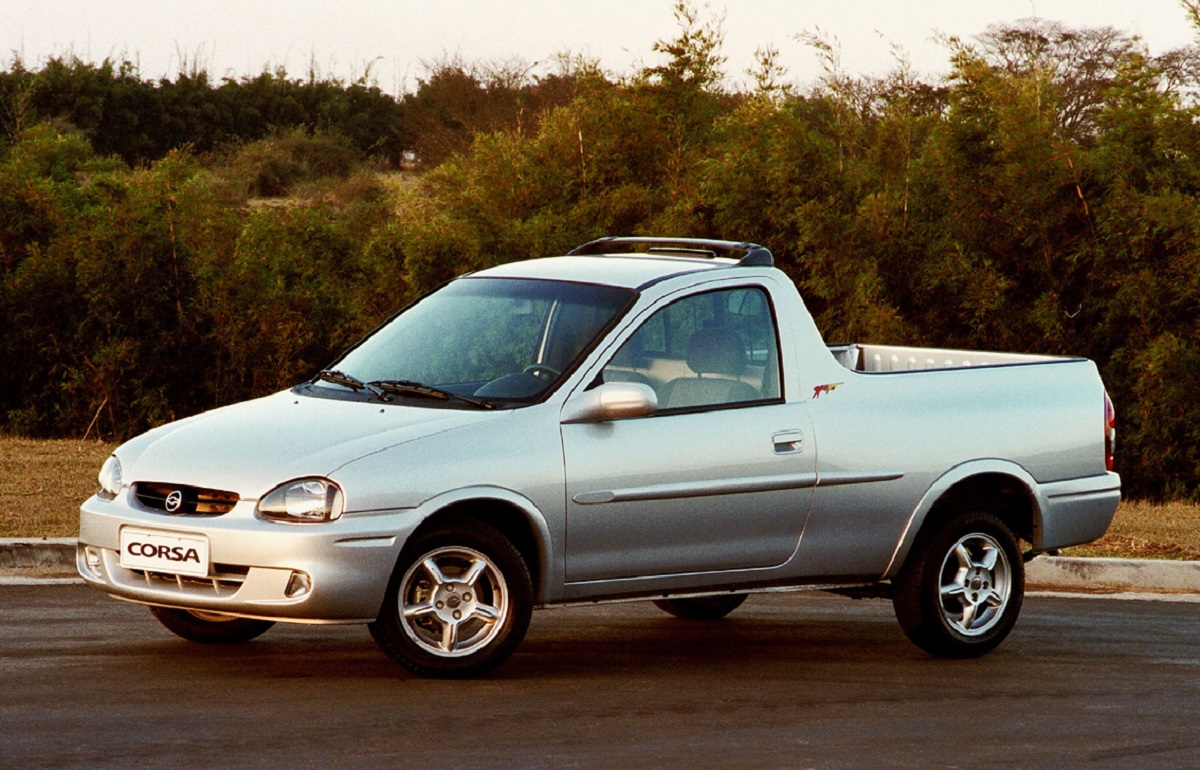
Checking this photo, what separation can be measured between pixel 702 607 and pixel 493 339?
2.17 meters

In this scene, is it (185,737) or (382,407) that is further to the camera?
(382,407)

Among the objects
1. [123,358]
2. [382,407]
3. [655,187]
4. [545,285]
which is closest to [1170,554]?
[545,285]

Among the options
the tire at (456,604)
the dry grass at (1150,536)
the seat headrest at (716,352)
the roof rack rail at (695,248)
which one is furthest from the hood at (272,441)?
the dry grass at (1150,536)

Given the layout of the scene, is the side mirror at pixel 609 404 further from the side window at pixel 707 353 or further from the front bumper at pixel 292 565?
the front bumper at pixel 292 565

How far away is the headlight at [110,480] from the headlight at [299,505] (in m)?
0.82

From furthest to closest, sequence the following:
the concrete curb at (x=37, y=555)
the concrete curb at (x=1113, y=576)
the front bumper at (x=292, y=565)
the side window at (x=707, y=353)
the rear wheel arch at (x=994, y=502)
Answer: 1. the concrete curb at (x=1113, y=576)
2. the concrete curb at (x=37, y=555)
3. the rear wheel arch at (x=994, y=502)
4. the side window at (x=707, y=353)
5. the front bumper at (x=292, y=565)

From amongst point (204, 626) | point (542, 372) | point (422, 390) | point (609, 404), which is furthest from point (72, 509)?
point (609, 404)

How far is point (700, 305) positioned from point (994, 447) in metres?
1.59

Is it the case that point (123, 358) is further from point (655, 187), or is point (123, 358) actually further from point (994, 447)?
point (994, 447)

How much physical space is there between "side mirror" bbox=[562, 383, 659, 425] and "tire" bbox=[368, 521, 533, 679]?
0.59 meters

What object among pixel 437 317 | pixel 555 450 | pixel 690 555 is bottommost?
pixel 690 555

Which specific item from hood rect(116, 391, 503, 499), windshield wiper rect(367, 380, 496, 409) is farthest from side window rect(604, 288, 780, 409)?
hood rect(116, 391, 503, 499)

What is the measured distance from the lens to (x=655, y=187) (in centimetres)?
2189

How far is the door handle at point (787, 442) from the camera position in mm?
7559
